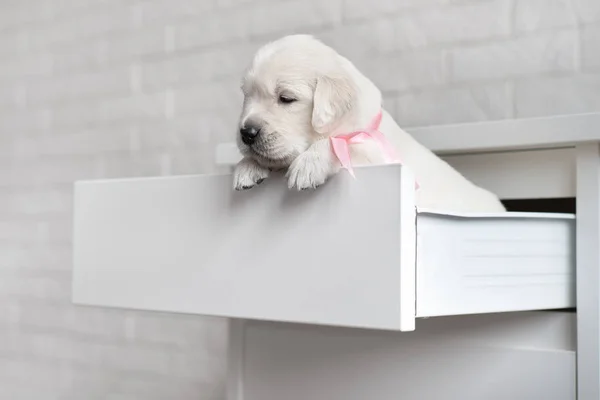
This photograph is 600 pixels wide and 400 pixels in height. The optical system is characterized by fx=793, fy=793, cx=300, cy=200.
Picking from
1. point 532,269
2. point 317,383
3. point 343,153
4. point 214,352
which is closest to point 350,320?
point 343,153

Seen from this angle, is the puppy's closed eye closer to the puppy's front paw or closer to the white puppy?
the white puppy

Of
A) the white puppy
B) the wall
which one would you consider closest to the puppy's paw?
the white puppy

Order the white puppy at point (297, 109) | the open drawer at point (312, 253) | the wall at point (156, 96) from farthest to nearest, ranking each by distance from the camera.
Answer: the wall at point (156, 96) → the white puppy at point (297, 109) → the open drawer at point (312, 253)

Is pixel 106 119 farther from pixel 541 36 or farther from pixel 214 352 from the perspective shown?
pixel 541 36

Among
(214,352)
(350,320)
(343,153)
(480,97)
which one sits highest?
(480,97)

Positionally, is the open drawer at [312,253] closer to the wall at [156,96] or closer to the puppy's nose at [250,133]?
the puppy's nose at [250,133]

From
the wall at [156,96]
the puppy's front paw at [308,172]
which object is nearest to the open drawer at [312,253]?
the puppy's front paw at [308,172]

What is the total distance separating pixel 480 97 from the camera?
4.42 feet

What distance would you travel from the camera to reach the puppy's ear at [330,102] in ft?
2.78

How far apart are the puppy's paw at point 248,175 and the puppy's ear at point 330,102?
0.08 metres

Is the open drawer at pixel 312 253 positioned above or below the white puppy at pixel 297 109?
below

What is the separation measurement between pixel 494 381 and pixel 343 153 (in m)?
0.41

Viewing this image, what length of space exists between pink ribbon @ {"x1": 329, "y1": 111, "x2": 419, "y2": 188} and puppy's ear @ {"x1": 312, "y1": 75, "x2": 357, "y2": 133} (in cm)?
2

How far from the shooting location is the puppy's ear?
0.85 meters
